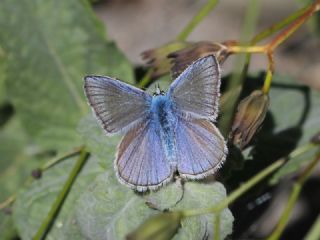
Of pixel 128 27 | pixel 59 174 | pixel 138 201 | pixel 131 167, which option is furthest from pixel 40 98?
pixel 128 27

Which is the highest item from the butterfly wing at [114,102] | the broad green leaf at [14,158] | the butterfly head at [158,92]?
the butterfly wing at [114,102]

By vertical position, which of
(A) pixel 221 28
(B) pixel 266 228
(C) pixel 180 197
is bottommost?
(B) pixel 266 228

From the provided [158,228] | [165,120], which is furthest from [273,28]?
[158,228]

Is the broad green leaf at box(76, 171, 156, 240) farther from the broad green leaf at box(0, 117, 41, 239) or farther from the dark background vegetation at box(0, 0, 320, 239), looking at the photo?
the broad green leaf at box(0, 117, 41, 239)

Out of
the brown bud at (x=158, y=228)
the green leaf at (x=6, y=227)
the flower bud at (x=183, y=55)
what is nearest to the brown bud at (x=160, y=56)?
the flower bud at (x=183, y=55)

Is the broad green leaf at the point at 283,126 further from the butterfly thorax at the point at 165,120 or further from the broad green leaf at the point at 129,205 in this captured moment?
the butterfly thorax at the point at 165,120

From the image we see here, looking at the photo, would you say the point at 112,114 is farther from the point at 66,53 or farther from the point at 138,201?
the point at 66,53
